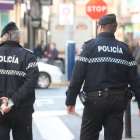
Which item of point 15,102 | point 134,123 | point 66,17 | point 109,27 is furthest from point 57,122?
point 66,17

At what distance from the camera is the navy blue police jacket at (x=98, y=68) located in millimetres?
6277

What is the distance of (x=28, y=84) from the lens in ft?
20.4

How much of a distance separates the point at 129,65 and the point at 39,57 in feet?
89.8

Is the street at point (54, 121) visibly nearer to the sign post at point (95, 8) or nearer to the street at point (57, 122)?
the street at point (57, 122)

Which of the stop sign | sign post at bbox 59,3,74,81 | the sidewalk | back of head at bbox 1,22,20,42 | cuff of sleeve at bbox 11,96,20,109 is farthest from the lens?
sign post at bbox 59,3,74,81

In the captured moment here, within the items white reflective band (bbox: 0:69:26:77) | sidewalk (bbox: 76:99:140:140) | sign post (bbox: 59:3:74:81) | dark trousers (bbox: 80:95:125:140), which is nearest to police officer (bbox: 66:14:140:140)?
dark trousers (bbox: 80:95:125:140)

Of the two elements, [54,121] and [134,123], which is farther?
[54,121]

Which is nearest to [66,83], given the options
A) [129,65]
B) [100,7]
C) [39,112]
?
[100,7]

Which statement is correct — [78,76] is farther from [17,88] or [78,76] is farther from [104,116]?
[17,88]

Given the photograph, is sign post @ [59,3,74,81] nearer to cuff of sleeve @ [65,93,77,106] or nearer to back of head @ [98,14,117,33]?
back of head @ [98,14,117,33]

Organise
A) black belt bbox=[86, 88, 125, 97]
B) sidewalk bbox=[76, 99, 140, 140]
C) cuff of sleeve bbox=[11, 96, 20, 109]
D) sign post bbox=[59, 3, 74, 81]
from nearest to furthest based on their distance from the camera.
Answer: cuff of sleeve bbox=[11, 96, 20, 109], black belt bbox=[86, 88, 125, 97], sidewalk bbox=[76, 99, 140, 140], sign post bbox=[59, 3, 74, 81]

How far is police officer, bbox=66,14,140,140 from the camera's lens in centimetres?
627

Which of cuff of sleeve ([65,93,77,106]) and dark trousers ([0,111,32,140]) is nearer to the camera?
dark trousers ([0,111,32,140])

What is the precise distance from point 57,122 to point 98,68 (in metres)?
6.04
